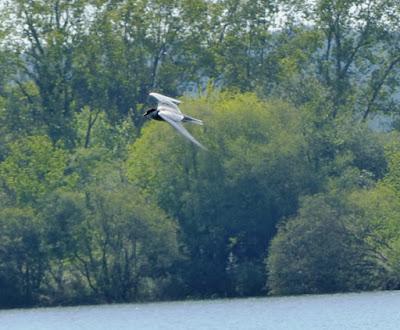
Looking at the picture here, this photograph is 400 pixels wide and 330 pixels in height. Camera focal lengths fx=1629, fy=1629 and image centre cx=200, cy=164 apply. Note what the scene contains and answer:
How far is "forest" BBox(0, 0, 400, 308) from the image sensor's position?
1983 inches

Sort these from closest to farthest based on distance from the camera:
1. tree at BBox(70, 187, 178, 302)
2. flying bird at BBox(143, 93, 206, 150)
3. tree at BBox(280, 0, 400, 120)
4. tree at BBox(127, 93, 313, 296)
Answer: flying bird at BBox(143, 93, 206, 150), tree at BBox(70, 187, 178, 302), tree at BBox(127, 93, 313, 296), tree at BBox(280, 0, 400, 120)

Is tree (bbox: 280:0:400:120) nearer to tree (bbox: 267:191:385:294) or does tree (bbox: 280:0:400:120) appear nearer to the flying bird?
tree (bbox: 267:191:385:294)

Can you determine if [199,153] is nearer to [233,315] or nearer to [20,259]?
[20,259]

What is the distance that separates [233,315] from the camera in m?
42.5

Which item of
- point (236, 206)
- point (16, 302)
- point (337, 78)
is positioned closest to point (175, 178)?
point (236, 206)

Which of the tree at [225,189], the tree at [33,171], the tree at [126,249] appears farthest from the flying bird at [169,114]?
the tree at [33,171]

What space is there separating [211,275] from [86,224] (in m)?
4.26

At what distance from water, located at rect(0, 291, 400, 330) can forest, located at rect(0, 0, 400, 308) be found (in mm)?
1928

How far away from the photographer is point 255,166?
52250 mm

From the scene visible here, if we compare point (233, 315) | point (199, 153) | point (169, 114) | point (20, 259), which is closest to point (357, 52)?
point (199, 153)

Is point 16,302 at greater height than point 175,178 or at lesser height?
lesser

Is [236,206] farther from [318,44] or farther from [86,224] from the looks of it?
[318,44]

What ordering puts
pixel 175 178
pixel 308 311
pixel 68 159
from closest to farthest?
pixel 308 311 < pixel 175 178 < pixel 68 159

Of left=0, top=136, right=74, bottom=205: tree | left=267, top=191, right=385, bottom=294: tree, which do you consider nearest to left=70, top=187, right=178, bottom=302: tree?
left=0, top=136, right=74, bottom=205: tree
